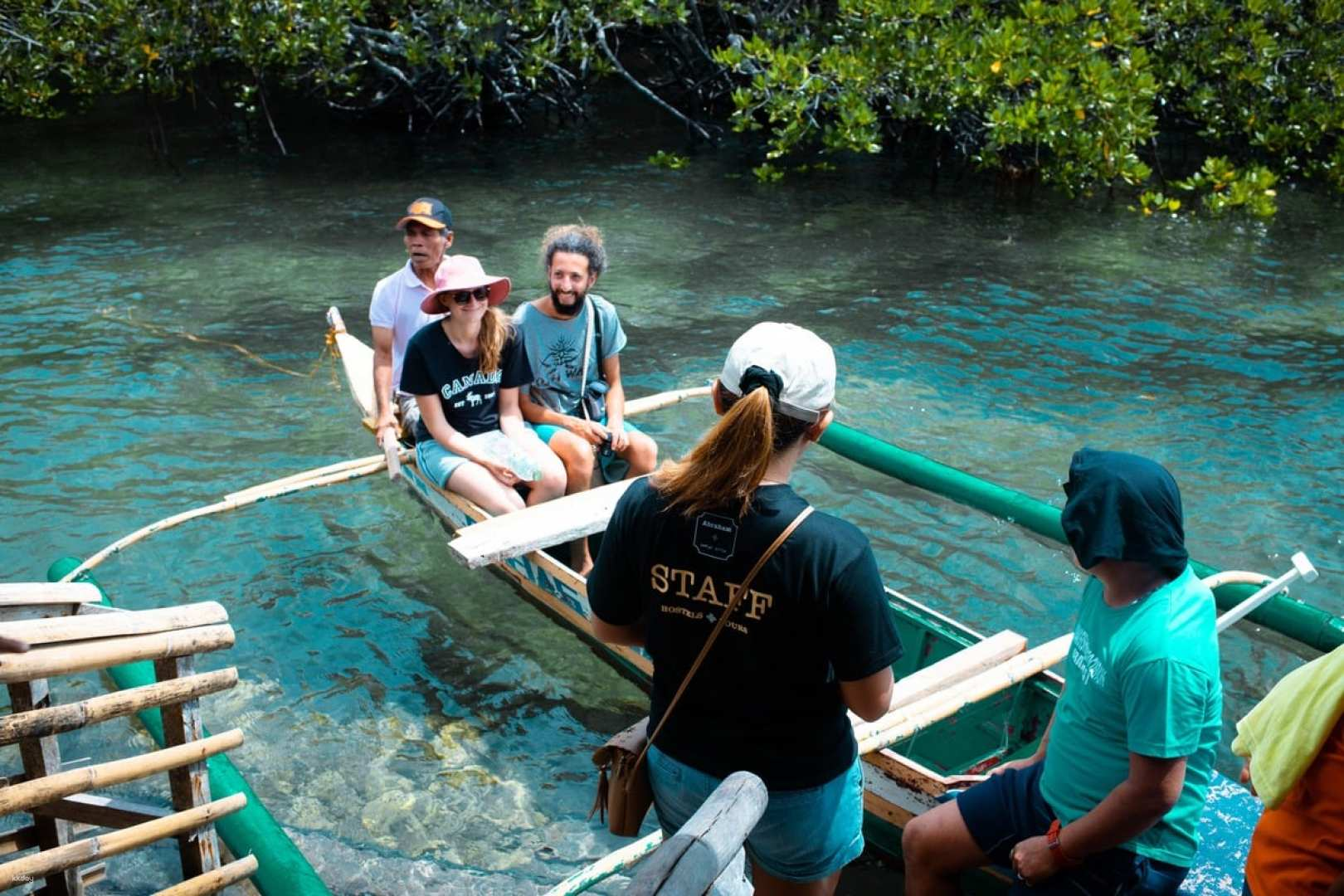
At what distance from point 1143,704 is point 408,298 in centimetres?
483

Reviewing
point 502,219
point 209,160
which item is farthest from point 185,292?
point 209,160

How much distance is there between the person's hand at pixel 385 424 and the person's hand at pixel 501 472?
2.48ft

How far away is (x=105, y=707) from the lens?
3383 millimetres

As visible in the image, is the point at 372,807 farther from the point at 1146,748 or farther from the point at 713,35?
the point at 713,35

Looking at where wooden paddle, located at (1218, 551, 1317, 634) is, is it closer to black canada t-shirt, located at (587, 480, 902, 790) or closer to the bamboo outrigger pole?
black canada t-shirt, located at (587, 480, 902, 790)

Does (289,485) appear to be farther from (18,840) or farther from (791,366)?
(791,366)

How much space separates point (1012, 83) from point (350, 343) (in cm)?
782

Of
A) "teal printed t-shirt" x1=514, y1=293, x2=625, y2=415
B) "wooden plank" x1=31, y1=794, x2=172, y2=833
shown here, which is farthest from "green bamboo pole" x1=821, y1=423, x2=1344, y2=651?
"wooden plank" x1=31, y1=794, x2=172, y2=833

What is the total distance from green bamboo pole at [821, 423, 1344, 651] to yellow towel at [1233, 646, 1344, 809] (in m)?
2.64

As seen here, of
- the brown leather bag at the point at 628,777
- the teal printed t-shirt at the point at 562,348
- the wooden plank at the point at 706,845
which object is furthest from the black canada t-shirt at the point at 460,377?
the wooden plank at the point at 706,845

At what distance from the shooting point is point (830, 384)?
2.70 meters

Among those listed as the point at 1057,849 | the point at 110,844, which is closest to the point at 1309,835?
the point at 1057,849

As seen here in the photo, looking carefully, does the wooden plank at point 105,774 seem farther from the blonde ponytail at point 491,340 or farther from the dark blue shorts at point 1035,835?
the blonde ponytail at point 491,340

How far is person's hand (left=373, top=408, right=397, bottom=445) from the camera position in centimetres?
667
